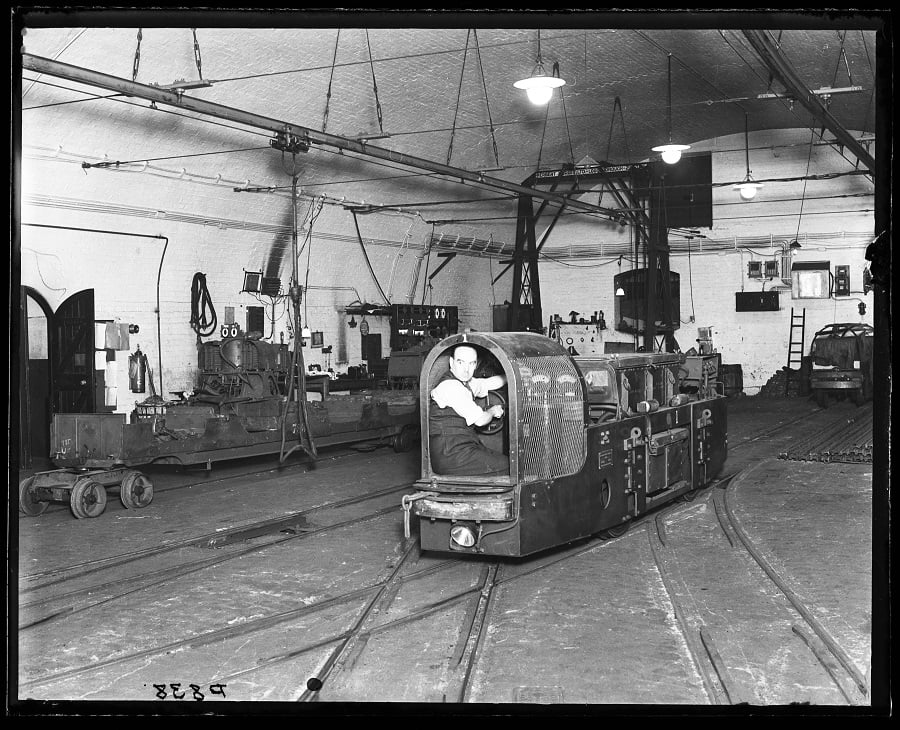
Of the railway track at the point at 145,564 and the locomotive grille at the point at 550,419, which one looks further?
the locomotive grille at the point at 550,419

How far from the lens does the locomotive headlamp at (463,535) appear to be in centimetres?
777

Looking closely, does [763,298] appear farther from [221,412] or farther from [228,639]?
[228,639]

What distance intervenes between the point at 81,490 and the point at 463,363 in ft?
17.8

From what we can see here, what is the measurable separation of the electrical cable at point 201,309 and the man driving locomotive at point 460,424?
10606 mm

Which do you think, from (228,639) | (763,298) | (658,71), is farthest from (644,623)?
(763,298)

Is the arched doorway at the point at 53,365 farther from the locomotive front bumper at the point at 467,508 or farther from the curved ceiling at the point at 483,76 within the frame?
the locomotive front bumper at the point at 467,508

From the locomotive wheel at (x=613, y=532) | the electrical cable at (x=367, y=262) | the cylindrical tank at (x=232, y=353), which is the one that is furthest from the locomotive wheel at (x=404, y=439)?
the locomotive wheel at (x=613, y=532)

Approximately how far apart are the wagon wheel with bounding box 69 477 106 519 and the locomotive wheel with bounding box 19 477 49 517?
25.3 inches

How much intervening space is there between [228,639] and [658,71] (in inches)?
671

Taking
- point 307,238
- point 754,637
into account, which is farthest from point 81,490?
point 307,238

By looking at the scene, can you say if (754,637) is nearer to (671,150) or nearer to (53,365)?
(671,150)

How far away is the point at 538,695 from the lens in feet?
17.3

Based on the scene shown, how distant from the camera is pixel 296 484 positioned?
13.4 m

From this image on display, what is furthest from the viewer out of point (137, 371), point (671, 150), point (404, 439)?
point (404, 439)
